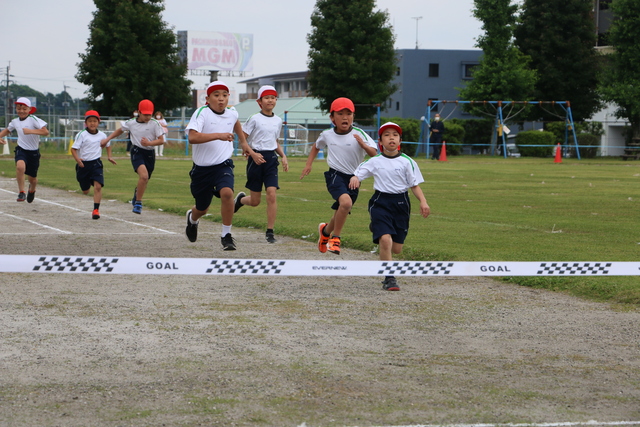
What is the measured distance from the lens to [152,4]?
60.8m

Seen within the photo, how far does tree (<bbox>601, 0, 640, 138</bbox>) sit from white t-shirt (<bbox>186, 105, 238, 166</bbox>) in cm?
4338

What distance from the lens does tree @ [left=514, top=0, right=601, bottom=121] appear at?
6175 cm

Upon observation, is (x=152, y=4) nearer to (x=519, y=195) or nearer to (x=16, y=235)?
(x=519, y=195)

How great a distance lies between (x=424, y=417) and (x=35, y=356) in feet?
8.40

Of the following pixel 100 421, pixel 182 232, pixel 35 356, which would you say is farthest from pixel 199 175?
pixel 100 421

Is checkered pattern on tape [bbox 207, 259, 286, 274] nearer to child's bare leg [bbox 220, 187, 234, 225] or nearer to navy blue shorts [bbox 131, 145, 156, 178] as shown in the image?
child's bare leg [bbox 220, 187, 234, 225]

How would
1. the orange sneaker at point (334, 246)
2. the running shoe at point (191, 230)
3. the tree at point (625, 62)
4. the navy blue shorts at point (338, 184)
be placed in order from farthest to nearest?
the tree at point (625, 62) → the running shoe at point (191, 230) → the navy blue shorts at point (338, 184) → the orange sneaker at point (334, 246)

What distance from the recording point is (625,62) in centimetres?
5191

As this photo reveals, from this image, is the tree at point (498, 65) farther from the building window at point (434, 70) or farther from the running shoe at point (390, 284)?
the running shoe at point (390, 284)

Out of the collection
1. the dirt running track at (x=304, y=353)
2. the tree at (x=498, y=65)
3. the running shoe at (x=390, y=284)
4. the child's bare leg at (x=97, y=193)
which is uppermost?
the tree at (x=498, y=65)

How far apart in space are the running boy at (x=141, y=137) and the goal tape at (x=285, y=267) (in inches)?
376

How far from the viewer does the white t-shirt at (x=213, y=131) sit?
10742mm

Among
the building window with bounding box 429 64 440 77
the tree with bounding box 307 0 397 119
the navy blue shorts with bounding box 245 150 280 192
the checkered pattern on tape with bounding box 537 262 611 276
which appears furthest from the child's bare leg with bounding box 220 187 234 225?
the building window with bounding box 429 64 440 77

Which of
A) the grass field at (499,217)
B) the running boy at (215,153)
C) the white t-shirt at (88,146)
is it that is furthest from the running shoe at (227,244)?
the white t-shirt at (88,146)
